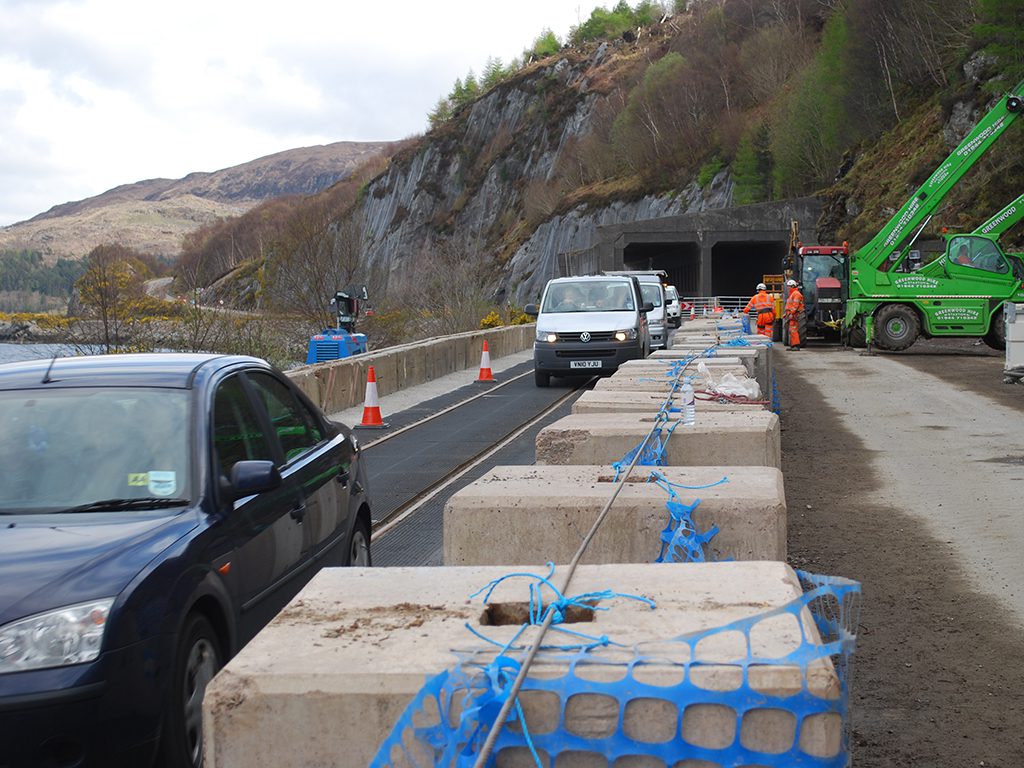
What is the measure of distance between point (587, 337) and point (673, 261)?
6823 cm

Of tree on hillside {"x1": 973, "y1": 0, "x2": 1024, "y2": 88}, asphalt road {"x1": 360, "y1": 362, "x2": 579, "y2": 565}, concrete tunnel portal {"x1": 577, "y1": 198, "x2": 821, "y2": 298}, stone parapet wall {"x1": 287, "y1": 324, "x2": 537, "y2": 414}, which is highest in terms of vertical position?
tree on hillside {"x1": 973, "y1": 0, "x2": 1024, "y2": 88}

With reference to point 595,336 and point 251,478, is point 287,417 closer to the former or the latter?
point 251,478

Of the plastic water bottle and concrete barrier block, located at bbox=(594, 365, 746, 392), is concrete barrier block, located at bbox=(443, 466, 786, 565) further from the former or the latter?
concrete barrier block, located at bbox=(594, 365, 746, 392)

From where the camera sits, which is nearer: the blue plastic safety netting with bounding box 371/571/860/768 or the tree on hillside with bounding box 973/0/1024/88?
the blue plastic safety netting with bounding box 371/571/860/768

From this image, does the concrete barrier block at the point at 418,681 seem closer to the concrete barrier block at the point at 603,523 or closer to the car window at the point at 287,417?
the concrete barrier block at the point at 603,523

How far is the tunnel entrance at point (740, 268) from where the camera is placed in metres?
78.5

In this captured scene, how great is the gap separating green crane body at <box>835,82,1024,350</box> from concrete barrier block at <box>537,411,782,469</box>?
78.4 feet

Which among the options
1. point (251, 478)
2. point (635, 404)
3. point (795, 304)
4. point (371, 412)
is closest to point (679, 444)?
point (635, 404)

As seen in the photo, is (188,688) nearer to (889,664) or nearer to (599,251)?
(889,664)

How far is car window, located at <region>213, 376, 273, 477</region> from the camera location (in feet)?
16.9

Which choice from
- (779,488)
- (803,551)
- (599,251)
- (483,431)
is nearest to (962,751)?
(779,488)

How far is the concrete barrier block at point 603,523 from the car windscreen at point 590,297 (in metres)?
16.6

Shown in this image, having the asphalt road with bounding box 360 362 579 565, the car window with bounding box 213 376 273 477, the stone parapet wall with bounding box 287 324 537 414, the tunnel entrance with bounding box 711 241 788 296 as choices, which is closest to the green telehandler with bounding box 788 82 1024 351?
the stone parapet wall with bounding box 287 324 537 414

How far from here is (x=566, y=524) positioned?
557 cm
